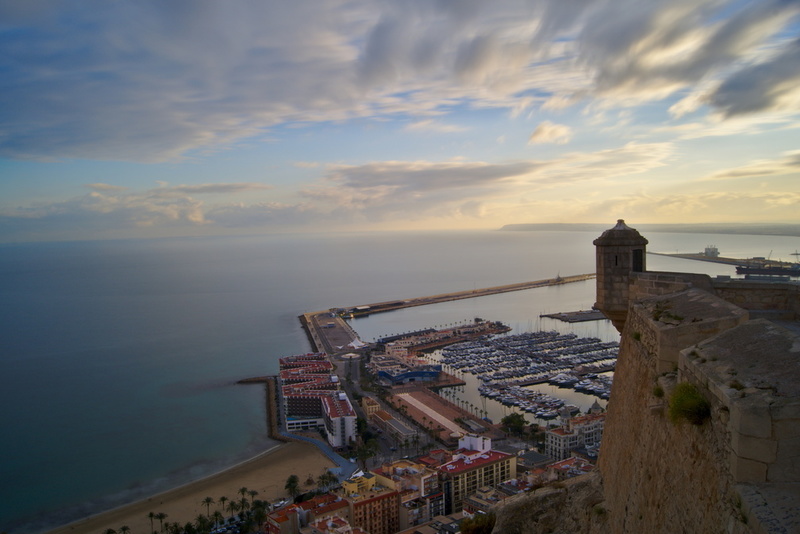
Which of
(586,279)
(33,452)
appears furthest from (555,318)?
(33,452)

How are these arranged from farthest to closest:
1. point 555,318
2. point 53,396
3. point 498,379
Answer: point 555,318, point 498,379, point 53,396

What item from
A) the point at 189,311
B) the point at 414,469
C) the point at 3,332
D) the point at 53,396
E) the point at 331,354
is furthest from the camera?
the point at 189,311

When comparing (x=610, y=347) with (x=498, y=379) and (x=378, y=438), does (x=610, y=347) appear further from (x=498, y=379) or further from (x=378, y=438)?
(x=378, y=438)

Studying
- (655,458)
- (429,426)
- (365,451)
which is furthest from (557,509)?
(429,426)

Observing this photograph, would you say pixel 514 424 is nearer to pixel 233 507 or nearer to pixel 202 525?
pixel 233 507

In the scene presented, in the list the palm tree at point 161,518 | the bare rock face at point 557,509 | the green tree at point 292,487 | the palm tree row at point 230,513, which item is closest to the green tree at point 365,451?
the palm tree row at point 230,513

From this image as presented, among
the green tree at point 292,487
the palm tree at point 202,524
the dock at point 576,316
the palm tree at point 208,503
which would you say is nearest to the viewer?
the palm tree at point 202,524

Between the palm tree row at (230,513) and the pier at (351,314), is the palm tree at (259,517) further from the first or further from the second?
the pier at (351,314)
